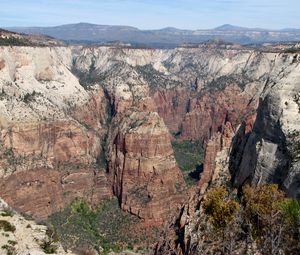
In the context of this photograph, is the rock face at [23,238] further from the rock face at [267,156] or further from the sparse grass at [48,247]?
the rock face at [267,156]

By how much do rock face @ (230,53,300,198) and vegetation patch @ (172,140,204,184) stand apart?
2253 inches

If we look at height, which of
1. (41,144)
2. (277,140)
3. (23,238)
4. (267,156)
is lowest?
(41,144)

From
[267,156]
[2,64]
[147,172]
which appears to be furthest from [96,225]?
[267,156]

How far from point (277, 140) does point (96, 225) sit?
183 feet

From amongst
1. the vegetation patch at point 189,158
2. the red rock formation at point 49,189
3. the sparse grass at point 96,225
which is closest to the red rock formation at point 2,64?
the red rock formation at point 49,189

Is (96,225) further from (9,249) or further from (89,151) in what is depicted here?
(9,249)

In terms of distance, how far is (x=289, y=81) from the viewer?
202 feet

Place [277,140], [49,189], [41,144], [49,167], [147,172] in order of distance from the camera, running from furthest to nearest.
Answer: [41,144]
[147,172]
[49,167]
[49,189]
[277,140]

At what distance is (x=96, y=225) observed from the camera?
4129 inches

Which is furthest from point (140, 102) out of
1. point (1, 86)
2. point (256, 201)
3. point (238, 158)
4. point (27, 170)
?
point (256, 201)

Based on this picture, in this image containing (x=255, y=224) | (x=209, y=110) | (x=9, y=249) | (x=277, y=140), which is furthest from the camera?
(x=209, y=110)

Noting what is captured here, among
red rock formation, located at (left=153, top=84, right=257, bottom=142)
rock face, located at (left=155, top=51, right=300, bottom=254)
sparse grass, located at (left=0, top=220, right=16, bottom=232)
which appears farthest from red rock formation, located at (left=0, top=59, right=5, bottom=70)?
sparse grass, located at (left=0, top=220, right=16, bottom=232)

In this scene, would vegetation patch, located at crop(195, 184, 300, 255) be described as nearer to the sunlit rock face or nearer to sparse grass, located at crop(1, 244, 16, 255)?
sparse grass, located at crop(1, 244, 16, 255)

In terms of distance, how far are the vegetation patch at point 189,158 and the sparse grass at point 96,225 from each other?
20.9m
